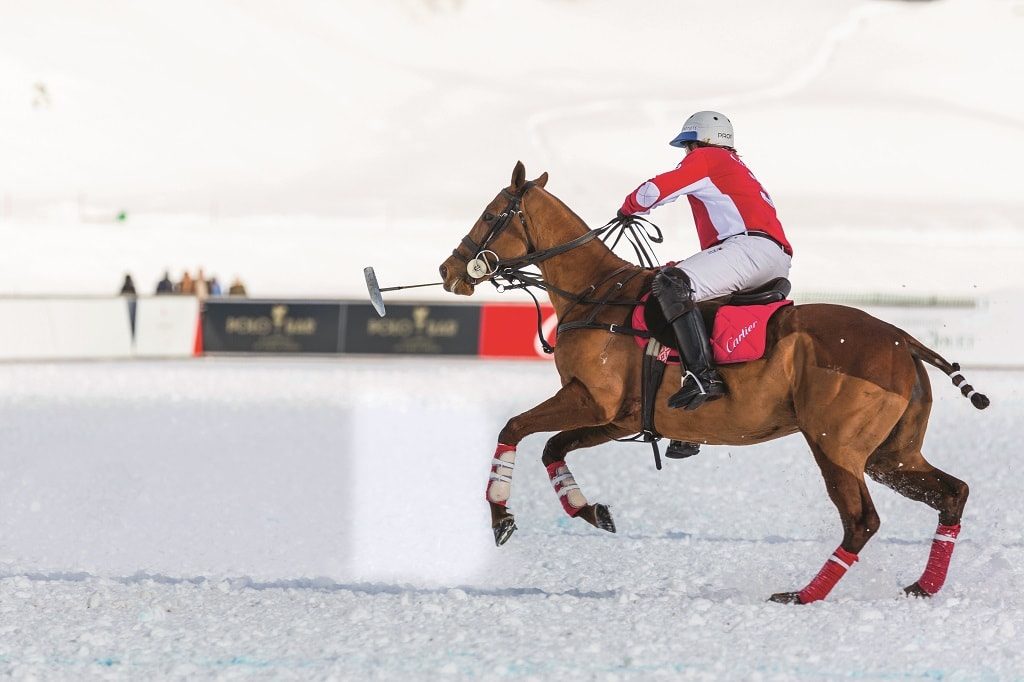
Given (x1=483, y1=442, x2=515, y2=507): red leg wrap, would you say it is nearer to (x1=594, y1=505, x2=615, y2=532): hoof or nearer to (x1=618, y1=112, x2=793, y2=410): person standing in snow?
(x1=594, y1=505, x2=615, y2=532): hoof

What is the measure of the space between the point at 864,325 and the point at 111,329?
60.2 feet

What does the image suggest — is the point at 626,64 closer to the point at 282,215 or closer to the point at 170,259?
the point at 282,215

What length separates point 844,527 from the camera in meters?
7.04

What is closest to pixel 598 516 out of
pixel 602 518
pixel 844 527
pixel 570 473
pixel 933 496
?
pixel 602 518

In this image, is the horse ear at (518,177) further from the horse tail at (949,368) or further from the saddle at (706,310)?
the horse tail at (949,368)

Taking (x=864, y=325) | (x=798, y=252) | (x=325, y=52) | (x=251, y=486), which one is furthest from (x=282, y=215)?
(x=864, y=325)

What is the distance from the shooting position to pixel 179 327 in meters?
23.1

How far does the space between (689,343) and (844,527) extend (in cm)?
142

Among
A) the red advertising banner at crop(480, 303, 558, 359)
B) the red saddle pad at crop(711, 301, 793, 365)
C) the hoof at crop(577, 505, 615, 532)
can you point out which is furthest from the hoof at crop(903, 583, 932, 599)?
the red advertising banner at crop(480, 303, 558, 359)

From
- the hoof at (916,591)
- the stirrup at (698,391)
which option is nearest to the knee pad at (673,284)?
the stirrup at (698,391)

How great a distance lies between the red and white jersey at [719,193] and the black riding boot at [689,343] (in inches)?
15.5

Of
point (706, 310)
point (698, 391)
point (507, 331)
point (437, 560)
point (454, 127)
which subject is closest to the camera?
point (698, 391)

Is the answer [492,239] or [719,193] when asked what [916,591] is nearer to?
[719,193]

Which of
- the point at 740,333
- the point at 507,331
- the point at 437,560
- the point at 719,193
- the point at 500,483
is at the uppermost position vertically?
the point at 719,193
